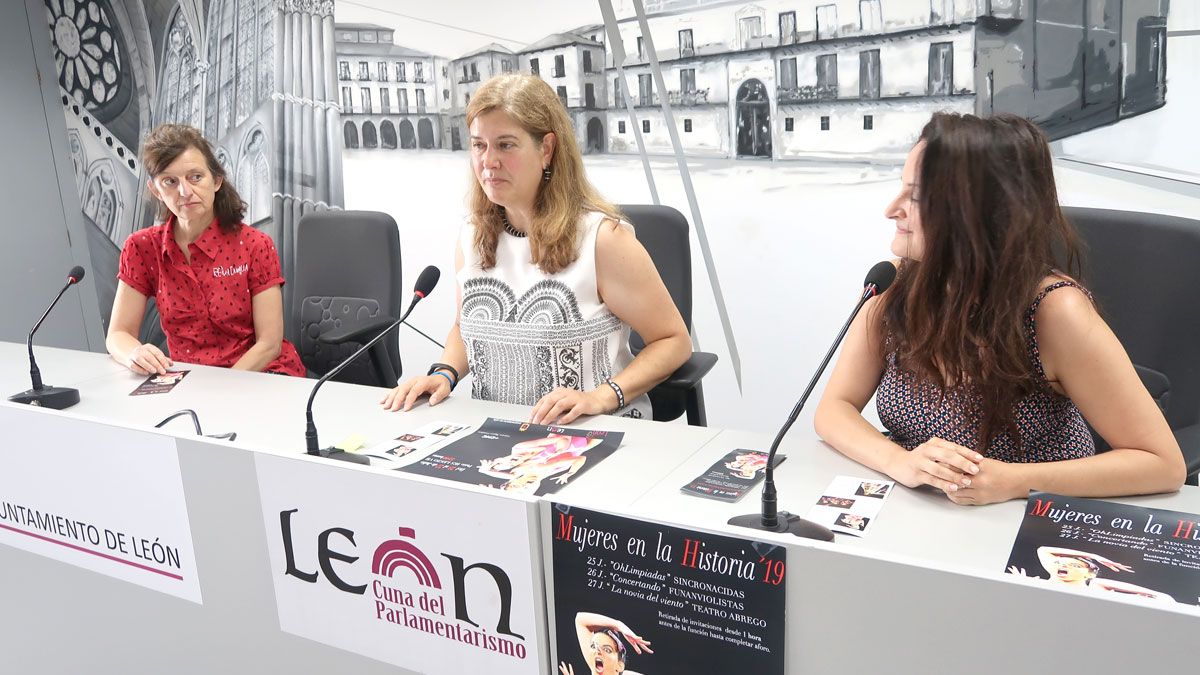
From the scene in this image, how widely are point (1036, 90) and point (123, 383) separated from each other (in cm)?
248

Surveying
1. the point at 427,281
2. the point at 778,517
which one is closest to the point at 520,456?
the point at 427,281

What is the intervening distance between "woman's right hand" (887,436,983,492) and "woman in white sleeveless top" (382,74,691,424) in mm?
648

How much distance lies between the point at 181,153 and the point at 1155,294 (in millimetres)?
2183

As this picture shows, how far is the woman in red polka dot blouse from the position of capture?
2.28 m

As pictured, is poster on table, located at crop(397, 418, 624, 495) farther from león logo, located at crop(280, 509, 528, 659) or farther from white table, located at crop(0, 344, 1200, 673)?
león logo, located at crop(280, 509, 528, 659)

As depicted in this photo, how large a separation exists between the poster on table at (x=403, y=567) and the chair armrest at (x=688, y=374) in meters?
0.97

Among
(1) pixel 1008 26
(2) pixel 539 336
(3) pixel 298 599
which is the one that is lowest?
(3) pixel 298 599

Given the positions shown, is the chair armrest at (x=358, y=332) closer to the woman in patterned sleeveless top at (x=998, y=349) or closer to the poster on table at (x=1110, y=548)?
the woman in patterned sleeveless top at (x=998, y=349)

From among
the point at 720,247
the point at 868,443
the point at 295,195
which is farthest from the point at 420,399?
the point at 295,195

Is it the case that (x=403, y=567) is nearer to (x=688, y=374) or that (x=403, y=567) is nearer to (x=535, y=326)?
(x=535, y=326)

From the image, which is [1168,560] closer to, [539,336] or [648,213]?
[539,336]

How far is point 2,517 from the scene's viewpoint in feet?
4.69

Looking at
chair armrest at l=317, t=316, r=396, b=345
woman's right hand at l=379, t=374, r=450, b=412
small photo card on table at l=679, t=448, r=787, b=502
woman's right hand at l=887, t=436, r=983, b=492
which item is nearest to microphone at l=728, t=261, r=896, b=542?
small photo card on table at l=679, t=448, r=787, b=502

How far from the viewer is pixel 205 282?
2312 millimetres
